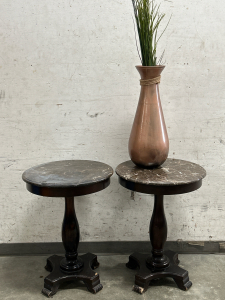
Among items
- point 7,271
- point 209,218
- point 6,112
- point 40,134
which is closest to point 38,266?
point 7,271

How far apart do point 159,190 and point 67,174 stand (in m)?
0.56

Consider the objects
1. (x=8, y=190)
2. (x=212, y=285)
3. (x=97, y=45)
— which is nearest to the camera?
(x=212, y=285)

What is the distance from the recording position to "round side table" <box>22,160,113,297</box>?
1.66 metres

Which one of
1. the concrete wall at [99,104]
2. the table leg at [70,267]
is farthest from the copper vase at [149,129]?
the table leg at [70,267]

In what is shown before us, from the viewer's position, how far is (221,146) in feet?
7.47

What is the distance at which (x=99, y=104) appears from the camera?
2.22 m

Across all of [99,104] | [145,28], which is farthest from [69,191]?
[145,28]

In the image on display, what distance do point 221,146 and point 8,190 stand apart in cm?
169

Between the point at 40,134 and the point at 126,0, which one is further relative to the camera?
the point at 40,134

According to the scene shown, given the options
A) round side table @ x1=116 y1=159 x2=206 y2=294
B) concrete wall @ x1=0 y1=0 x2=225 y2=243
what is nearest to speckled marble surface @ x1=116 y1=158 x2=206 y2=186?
round side table @ x1=116 y1=159 x2=206 y2=294

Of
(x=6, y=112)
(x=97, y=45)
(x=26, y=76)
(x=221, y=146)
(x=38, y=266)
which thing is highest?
(x=97, y=45)

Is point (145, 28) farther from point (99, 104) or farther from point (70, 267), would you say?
point (70, 267)

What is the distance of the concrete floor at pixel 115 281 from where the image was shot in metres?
1.90

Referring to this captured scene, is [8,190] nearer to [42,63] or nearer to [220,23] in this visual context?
[42,63]
